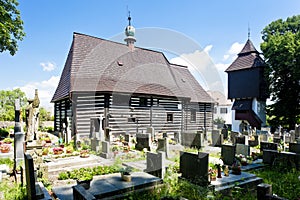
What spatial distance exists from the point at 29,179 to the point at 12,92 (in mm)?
52084

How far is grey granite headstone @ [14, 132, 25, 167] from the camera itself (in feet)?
22.5

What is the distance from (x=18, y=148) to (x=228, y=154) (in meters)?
7.79

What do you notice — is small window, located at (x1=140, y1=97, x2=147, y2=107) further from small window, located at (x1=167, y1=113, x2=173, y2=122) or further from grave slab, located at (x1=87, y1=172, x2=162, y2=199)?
grave slab, located at (x1=87, y1=172, x2=162, y2=199)

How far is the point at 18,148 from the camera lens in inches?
274

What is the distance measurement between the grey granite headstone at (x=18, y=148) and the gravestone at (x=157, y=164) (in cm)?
429

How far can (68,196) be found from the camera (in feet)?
17.1

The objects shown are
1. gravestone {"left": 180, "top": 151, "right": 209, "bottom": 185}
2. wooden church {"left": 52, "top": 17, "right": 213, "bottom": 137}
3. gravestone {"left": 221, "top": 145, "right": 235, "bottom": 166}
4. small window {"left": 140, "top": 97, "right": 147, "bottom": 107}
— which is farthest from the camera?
small window {"left": 140, "top": 97, "right": 147, "bottom": 107}

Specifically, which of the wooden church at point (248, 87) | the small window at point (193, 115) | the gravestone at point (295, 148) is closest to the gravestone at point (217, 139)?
the gravestone at point (295, 148)

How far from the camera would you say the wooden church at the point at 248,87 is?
25.1 metres

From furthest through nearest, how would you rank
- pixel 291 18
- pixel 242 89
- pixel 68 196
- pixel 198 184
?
pixel 242 89 < pixel 291 18 < pixel 198 184 < pixel 68 196

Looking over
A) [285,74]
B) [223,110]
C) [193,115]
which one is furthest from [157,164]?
[223,110]

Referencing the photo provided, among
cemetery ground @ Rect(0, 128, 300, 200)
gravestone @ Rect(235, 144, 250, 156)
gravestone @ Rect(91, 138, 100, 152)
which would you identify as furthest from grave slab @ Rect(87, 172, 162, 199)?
gravestone @ Rect(235, 144, 250, 156)

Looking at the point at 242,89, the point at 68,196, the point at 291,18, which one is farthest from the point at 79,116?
the point at 291,18

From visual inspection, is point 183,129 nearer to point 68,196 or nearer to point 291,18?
point 68,196
